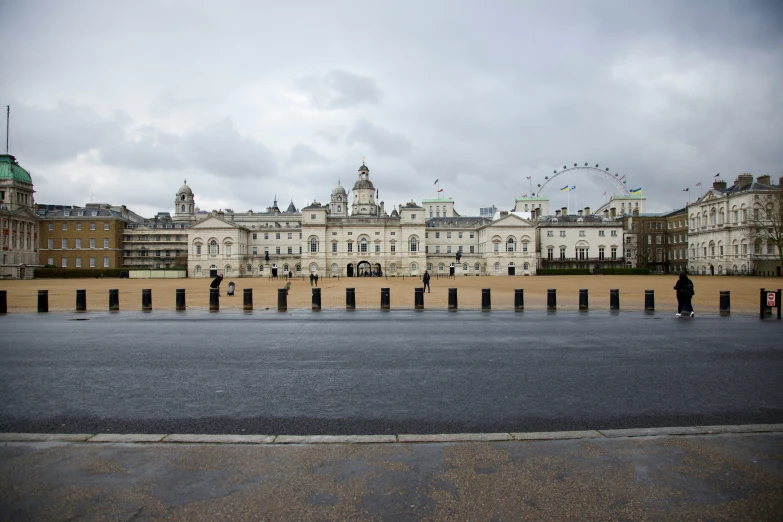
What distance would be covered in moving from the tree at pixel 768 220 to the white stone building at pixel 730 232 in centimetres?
24

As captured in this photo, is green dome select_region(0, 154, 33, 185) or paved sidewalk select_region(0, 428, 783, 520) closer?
paved sidewalk select_region(0, 428, 783, 520)

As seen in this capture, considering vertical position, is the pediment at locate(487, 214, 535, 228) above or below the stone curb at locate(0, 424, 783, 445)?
above

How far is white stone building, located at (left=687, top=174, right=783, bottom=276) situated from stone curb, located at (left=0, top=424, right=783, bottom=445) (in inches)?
3007

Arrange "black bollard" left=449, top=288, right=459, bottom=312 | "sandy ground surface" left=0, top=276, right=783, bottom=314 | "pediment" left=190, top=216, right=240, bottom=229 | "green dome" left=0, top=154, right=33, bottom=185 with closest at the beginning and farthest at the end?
Result: "black bollard" left=449, top=288, right=459, bottom=312 < "sandy ground surface" left=0, top=276, right=783, bottom=314 < "pediment" left=190, top=216, right=240, bottom=229 < "green dome" left=0, top=154, right=33, bottom=185

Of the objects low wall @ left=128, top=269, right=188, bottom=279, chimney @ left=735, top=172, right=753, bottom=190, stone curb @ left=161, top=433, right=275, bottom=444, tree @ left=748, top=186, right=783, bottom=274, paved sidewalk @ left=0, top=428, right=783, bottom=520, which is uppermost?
chimney @ left=735, top=172, right=753, bottom=190

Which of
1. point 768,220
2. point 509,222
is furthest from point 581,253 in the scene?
point 768,220

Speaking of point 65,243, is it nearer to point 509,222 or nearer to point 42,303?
point 509,222

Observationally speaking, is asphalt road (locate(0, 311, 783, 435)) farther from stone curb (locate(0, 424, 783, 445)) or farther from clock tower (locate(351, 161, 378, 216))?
clock tower (locate(351, 161, 378, 216))

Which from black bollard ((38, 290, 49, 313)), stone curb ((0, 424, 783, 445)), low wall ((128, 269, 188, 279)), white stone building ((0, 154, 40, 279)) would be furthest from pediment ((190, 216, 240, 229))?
stone curb ((0, 424, 783, 445))

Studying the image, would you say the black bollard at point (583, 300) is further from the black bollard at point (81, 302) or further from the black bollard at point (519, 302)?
the black bollard at point (81, 302)

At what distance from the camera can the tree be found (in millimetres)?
61625

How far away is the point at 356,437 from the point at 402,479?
3.64 feet

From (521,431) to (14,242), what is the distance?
96.2m

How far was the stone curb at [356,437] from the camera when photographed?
504cm
